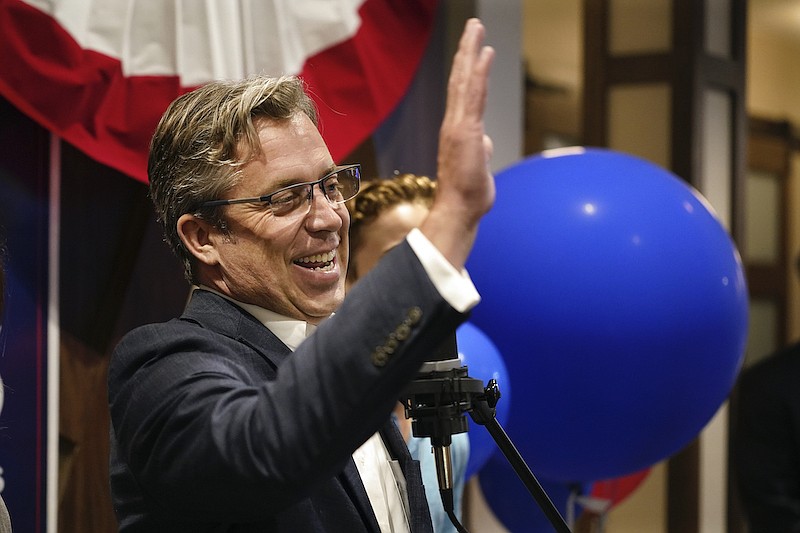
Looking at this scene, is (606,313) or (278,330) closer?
(278,330)

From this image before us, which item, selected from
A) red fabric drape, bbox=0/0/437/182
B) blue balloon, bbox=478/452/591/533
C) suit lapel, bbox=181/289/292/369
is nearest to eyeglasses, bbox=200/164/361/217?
suit lapel, bbox=181/289/292/369

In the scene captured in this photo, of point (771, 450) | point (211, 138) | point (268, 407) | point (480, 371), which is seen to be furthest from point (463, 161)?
point (771, 450)

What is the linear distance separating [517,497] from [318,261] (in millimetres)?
1465

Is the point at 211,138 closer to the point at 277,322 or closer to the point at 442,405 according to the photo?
the point at 277,322

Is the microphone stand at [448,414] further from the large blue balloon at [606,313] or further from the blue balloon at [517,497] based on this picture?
the blue balloon at [517,497]

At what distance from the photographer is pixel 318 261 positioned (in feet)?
3.57

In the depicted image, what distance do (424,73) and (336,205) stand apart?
1.65m

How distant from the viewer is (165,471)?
0.87m

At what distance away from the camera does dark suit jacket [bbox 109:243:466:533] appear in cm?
81

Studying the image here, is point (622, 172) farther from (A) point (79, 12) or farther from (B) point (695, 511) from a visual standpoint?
(B) point (695, 511)

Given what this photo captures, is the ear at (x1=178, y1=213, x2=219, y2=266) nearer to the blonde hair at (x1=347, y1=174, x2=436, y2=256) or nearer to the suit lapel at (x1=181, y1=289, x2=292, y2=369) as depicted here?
the suit lapel at (x1=181, y1=289, x2=292, y2=369)

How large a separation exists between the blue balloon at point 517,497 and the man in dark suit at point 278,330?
1.26 meters

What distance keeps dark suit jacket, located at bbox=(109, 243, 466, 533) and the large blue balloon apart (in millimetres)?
1232

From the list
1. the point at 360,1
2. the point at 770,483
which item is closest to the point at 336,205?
the point at 360,1
